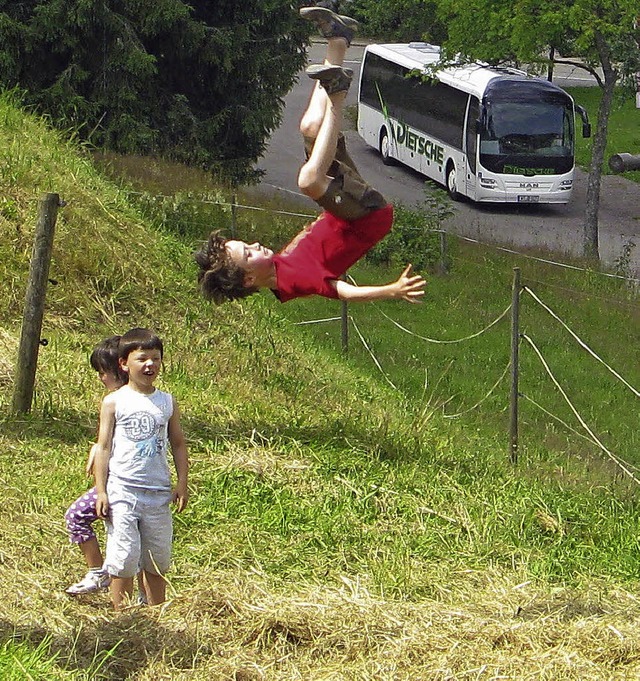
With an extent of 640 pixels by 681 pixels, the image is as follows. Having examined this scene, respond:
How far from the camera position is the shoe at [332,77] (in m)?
5.87

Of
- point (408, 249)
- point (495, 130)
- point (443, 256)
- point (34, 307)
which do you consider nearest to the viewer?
point (34, 307)

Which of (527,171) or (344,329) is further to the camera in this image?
(527,171)

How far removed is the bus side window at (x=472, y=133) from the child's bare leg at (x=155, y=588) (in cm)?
2155

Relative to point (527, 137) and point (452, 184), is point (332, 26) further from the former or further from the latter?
point (452, 184)

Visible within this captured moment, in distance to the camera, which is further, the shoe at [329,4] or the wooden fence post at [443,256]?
the wooden fence post at [443,256]

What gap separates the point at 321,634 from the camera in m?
5.71

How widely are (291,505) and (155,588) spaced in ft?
5.17

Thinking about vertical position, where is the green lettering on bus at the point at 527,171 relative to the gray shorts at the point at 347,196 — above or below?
below

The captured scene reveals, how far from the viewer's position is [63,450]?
7.91 meters

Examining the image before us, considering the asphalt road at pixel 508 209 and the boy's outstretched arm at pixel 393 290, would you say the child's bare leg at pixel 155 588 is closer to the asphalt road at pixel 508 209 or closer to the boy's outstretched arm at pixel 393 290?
the boy's outstretched arm at pixel 393 290

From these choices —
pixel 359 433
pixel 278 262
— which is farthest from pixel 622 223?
pixel 278 262

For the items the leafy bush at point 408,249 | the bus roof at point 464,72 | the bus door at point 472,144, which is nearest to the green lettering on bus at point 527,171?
the bus door at point 472,144

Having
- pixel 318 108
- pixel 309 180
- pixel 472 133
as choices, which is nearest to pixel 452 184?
pixel 472 133

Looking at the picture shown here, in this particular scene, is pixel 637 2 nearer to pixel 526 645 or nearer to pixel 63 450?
pixel 63 450
